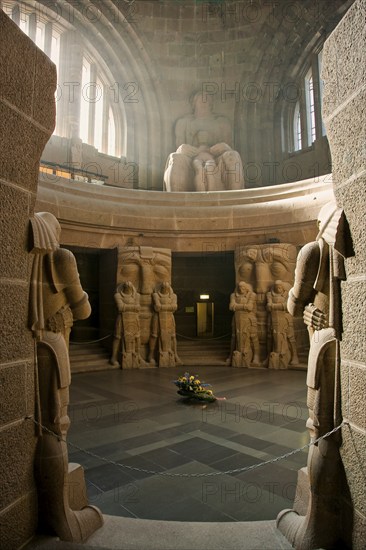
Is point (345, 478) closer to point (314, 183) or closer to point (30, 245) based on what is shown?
point (30, 245)

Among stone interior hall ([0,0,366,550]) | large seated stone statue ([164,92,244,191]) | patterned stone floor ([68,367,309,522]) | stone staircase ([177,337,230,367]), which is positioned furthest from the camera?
large seated stone statue ([164,92,244,191])

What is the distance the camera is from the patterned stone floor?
8.96 feet

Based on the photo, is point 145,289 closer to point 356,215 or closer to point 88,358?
point 88,358

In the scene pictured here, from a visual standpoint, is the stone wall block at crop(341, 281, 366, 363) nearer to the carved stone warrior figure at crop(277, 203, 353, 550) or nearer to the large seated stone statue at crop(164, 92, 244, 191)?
the carved stone warrior figure at crop(277, 203, 353, 550)

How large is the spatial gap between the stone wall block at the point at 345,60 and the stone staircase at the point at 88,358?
6969 millimetres

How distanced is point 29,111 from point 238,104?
1349 cm

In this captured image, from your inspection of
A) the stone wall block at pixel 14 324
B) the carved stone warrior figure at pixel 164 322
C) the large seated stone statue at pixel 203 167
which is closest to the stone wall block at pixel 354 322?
the stone wall block at pixel 14 324

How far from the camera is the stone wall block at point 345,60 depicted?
1828 millimetres

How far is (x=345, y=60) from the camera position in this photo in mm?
1963

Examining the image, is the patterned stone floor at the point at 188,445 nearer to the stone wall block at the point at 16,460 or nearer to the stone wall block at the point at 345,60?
the stone wall block at the point at 16,460

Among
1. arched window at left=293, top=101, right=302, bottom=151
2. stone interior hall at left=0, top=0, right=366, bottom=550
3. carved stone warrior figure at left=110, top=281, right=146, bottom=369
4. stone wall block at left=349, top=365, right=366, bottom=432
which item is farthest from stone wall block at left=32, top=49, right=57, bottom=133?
arched window at left=293, top=101, right=302, bottom=151

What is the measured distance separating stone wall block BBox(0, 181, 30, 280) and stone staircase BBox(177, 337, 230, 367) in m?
7.04

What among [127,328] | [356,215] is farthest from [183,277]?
[356,215]

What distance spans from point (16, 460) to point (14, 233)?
3.72 ft
